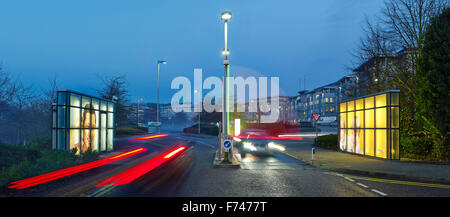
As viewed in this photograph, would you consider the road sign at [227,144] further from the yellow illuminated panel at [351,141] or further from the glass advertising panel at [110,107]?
the glass advertising panel at [110,107]

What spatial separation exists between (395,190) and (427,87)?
906cm

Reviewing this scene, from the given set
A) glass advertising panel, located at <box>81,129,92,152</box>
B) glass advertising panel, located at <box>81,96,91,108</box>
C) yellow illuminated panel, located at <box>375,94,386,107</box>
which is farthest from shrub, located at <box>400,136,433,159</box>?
glass advertising panel, located at <box>81,96,91,108</box>

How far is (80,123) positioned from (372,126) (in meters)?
17.9

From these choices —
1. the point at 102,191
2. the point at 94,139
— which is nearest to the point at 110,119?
the point at 94,139

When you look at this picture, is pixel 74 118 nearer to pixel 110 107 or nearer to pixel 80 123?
pixel 80 123

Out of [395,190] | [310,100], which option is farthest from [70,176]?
[310,100]

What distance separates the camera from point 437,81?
49.8 ft

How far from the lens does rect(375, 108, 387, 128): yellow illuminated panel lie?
16.7m

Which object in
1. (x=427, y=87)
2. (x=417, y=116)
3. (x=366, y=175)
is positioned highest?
(x=427, y=87)

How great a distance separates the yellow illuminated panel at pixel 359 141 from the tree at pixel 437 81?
389 cm

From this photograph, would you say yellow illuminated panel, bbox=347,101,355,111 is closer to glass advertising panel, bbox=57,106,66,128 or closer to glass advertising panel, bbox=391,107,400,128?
glass advertising panel, bbox=391,107,400,128

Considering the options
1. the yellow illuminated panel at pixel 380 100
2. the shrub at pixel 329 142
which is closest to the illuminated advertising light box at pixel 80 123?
the yellow illuminated panel at pixel 380 100
